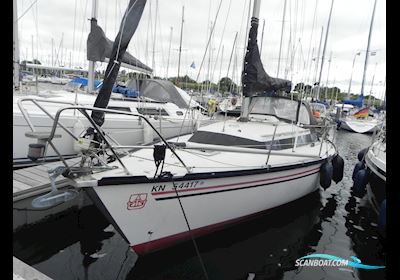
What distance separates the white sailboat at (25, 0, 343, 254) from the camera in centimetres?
400

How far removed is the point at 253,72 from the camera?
7172 millimetres

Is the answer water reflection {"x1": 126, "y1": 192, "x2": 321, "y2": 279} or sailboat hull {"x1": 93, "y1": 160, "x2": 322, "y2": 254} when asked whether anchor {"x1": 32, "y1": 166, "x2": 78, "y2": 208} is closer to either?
sailboat hull {"x1": 93, "y1": 160, "x2": 322, "y2": 254}

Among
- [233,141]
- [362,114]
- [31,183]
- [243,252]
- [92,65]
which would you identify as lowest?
[243,252]

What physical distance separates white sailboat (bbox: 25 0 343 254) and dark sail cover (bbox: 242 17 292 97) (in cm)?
2

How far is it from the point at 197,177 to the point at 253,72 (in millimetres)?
3601

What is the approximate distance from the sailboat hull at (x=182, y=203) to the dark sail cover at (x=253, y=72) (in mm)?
2269

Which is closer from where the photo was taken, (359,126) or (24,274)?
(24,274)

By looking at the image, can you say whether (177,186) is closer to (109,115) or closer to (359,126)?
(109,115)

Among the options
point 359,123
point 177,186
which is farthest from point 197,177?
point 359,123

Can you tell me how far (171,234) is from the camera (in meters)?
4.65

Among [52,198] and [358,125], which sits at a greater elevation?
[52,198]

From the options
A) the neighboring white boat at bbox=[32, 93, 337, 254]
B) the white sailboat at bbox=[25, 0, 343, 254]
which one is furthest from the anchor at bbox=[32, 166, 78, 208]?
the neighboring white boat at bbox=[32, 93, 337, 254]

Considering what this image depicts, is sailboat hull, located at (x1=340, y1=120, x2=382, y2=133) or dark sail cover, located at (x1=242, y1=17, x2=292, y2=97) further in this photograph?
sailboat hull, located at (x1=340, y1=120, x2=382, y2=133)
